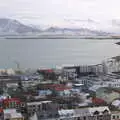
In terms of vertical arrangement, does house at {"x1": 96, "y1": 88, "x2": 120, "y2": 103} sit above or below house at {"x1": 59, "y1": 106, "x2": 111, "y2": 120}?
below

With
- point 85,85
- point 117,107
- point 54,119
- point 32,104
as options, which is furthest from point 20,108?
point 85,85

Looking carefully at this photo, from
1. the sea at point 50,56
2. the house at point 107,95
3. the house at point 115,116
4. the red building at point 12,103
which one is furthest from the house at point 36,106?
the sea at point 50,56

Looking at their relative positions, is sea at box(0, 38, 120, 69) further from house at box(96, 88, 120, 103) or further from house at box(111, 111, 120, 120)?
house at box(111, 111, 120, 120)

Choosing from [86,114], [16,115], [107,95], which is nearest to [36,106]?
[16,115]

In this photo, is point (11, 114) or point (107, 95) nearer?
point (11, 114)

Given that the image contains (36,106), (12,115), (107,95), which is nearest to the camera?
(12,115)

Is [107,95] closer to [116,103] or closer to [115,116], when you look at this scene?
[116,103]

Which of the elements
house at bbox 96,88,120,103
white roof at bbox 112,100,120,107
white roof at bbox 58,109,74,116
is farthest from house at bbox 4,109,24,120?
house at bbox 96,88,120,103

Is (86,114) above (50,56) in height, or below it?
above

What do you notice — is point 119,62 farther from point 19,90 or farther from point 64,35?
point 64,35

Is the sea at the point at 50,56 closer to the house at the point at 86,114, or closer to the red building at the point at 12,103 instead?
the red building at the point at 12,103

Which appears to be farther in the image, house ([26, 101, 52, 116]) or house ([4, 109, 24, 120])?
house ([26, 101, 52, 116])

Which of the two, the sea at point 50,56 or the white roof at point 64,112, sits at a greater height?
the white roof at point 64,112
